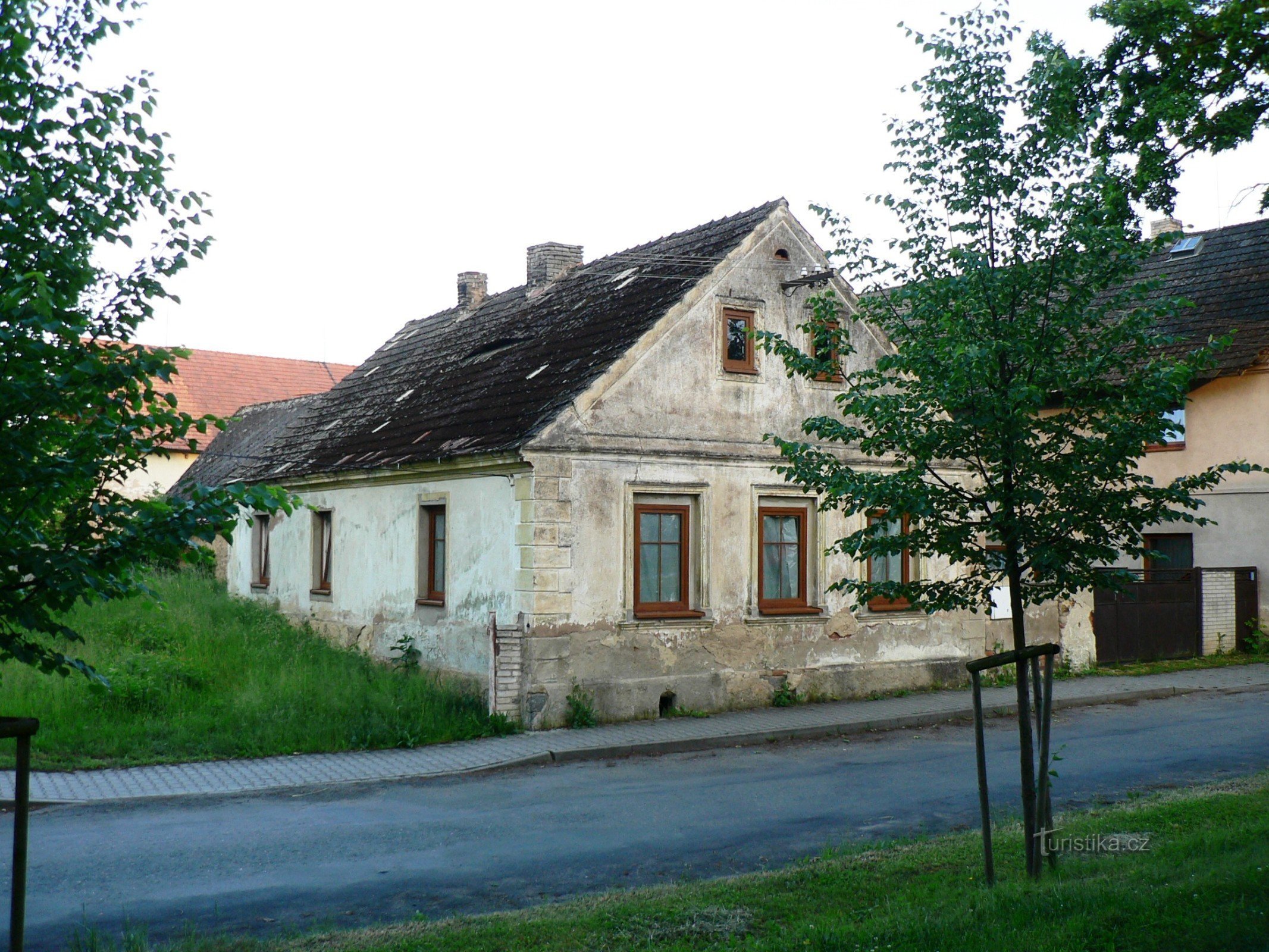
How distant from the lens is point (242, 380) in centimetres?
4394

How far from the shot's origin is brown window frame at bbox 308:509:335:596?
64.6 ft

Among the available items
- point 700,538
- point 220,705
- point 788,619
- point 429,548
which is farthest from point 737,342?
point 220,705

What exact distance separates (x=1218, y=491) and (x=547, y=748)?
717 inches

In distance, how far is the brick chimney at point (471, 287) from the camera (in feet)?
81.9

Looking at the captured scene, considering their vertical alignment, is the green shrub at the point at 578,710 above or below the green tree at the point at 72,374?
below

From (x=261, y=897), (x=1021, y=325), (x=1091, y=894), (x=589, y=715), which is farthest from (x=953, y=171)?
(x=589, y=715)

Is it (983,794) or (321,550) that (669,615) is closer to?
(321,550)

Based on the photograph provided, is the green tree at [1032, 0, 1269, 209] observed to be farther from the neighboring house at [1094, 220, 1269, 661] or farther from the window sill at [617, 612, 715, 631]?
the neighboring house at [1094, 220, 1269, 661]

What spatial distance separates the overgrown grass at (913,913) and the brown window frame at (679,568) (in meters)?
7.35

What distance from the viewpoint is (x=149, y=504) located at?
179 inches

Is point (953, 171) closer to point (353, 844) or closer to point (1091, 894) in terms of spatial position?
point (1091, 894)

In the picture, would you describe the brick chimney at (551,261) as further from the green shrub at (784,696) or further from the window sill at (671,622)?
the green shrub at (784,696)

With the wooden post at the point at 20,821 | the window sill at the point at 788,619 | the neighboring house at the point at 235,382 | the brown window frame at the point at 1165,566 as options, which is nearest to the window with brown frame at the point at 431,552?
the window sill at the point at 788,619

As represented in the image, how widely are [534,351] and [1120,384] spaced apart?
1112 centimetres
